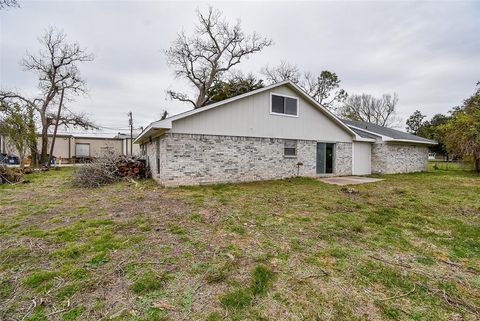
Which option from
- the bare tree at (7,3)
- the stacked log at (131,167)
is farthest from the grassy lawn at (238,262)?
the stacked log at (131,167)

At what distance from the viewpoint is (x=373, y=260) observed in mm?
3322

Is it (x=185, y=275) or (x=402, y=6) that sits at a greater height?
(x=402, y=6)

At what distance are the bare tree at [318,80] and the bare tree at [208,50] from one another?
3931 millimetres

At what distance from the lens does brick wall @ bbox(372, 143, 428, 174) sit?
15125 millimetres

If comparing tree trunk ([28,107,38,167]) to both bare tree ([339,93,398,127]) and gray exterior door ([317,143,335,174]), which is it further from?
bare tree ([339,93,398,127])

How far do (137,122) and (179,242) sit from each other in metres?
33.5

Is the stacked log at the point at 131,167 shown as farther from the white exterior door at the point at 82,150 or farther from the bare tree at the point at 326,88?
the bare tree at the point at 326,88

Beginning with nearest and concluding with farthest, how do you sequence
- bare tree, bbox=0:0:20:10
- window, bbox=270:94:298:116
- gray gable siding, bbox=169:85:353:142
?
bare tree, bbox=0:0:20:10 → gray gable siding, bbox=169:85:353:142 → window, bbox=270:94:298:116

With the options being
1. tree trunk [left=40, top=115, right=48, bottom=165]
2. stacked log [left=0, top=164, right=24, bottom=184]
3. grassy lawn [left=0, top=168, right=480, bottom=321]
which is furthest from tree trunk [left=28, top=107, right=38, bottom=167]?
grassy lawn [left=0, top=168, right=480, bottom=321]

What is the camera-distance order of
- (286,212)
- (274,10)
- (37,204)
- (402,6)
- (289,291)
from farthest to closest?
(274,10) < (402,6) < (37,204) < (286,212) < (289,291)

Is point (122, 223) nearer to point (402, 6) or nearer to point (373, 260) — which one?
point (373, 260)

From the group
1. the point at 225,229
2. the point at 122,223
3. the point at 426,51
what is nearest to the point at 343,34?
the point at 426,51

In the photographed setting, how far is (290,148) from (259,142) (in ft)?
6.15

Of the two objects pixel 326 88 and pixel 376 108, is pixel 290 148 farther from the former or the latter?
pixel 376 108
